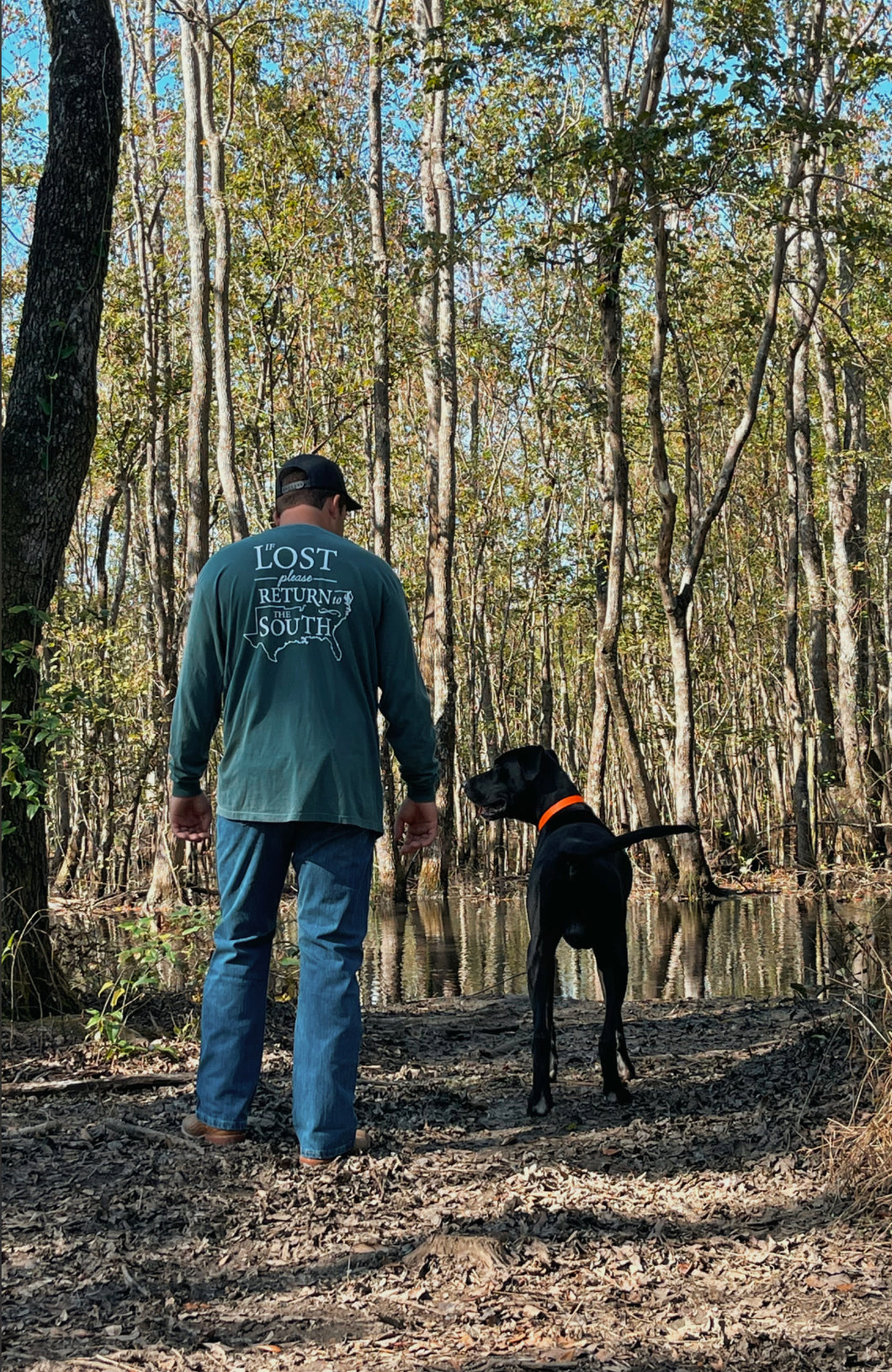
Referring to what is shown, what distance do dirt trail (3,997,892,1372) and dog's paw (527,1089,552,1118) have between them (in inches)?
2.6

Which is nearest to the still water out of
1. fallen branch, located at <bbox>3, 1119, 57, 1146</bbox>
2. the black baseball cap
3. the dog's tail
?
the dog's tail

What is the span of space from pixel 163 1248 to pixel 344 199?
806 inches

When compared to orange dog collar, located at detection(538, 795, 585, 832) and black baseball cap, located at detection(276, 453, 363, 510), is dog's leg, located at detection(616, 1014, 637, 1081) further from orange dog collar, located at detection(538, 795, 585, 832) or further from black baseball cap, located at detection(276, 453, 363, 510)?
black baseball cap, located at detection(276, 453, 363, 510)

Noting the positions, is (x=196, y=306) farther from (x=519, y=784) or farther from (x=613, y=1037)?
(x=613, y=1037)

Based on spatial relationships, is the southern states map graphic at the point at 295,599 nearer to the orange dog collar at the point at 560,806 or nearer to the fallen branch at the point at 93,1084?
the orange dog collar at the point at 560,806

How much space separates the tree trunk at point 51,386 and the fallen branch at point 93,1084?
1.00 metres

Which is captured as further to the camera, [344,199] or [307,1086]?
[344,199]

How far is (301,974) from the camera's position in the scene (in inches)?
164

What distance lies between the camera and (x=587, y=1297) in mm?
3160

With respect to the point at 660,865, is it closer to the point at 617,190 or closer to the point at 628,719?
the point at 628,719

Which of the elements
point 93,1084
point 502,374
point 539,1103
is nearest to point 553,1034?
point 539,1103

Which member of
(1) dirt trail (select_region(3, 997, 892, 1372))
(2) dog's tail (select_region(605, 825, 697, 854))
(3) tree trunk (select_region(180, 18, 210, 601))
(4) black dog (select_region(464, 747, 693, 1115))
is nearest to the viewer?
(1) dirt trail (select_region(3, 997, 892, 1372))

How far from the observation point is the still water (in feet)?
29.9

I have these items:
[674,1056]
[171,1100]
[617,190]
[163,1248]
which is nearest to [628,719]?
[617,190]
